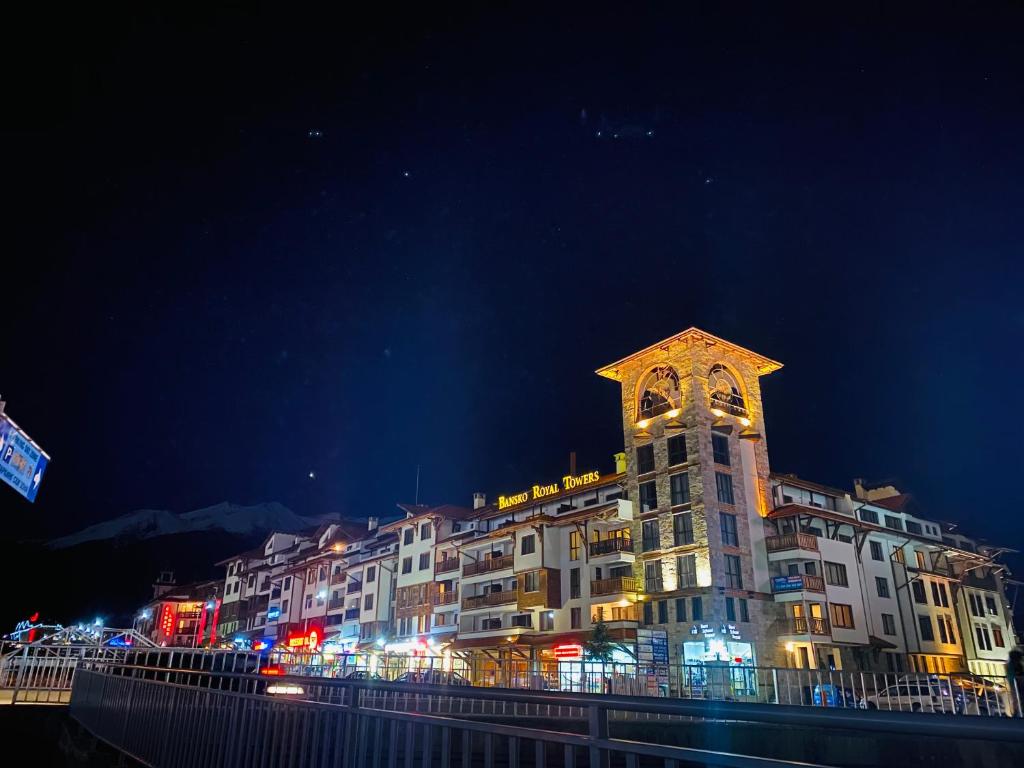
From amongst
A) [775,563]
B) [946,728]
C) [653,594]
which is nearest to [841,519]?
[775,563]

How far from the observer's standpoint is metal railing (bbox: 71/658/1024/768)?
3212 millimetres

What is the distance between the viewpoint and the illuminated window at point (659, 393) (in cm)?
4356

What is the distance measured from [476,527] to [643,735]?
33.6 metres

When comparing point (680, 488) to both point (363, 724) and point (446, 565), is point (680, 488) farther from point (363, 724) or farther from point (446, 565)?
point (363, 724)

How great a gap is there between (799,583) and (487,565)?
20.0 meters

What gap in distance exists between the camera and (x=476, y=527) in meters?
51.5

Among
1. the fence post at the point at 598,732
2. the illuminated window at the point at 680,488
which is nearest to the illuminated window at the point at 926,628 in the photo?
the illuminated window at the point at 680,488

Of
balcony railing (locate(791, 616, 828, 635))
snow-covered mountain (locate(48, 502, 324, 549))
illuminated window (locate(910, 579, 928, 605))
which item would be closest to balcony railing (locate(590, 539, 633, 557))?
balcony railing (locate(791, 616, 828, 635))

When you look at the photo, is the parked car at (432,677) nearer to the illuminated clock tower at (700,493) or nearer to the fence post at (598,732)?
the illuminated clock tower at (700,493)

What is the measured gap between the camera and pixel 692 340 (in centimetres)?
4341

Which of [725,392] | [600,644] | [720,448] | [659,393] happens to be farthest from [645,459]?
[600,644]

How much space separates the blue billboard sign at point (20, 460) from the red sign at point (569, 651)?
2783cm

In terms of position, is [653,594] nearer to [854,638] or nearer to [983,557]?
[854,638]

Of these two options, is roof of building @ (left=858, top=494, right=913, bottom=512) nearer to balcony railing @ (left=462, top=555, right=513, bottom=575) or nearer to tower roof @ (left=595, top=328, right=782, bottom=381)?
tower roof @ (left=595, top=328, right=782, bottom=381)
